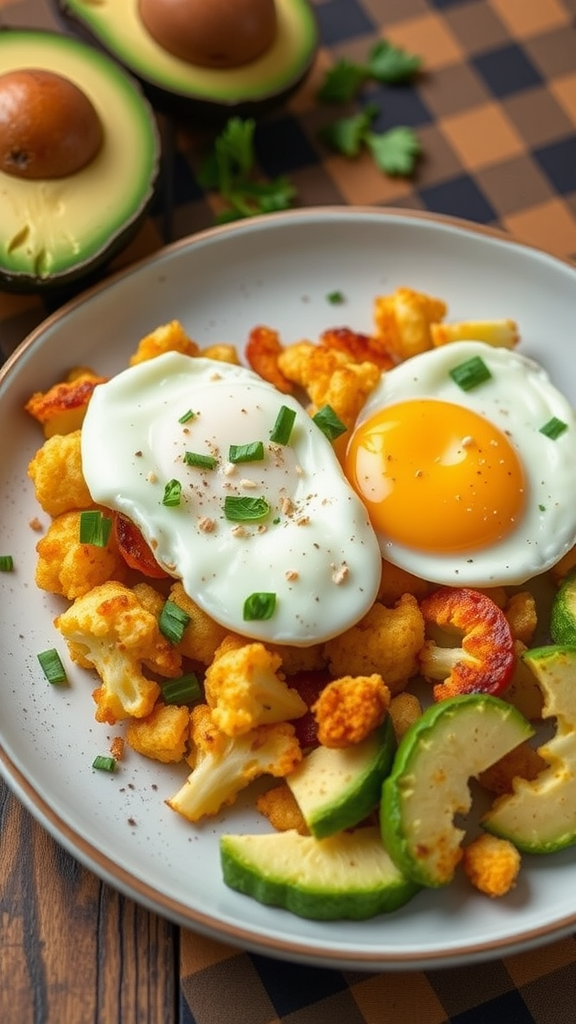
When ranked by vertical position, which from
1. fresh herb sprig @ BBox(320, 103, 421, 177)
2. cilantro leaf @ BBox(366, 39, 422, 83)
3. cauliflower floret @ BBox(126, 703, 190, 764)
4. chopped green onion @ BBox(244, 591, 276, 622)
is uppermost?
cilantro leaf @ BBox(366, 39, 422, 83)

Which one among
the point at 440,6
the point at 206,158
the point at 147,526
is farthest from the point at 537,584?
the point at 440,6

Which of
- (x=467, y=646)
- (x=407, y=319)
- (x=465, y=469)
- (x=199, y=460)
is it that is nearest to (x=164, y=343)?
(x=199, y=460)

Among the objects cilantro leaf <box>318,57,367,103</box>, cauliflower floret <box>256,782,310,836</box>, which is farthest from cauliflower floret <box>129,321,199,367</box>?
cilantro leaf <box>318,57,367,103</box>

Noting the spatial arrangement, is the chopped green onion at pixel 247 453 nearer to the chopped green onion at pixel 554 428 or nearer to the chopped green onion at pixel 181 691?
the chopped green onion at pixel 181 691

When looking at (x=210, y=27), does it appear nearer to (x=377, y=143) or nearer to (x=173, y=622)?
(x=377, y=143)

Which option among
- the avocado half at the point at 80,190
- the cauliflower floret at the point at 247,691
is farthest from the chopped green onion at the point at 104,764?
the avocado half at the point at 80,190

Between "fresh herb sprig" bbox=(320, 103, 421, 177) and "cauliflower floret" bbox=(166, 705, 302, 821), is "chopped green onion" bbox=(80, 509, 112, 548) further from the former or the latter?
"fresh herb sprig" bbox=(320, 103, 421, 177)
